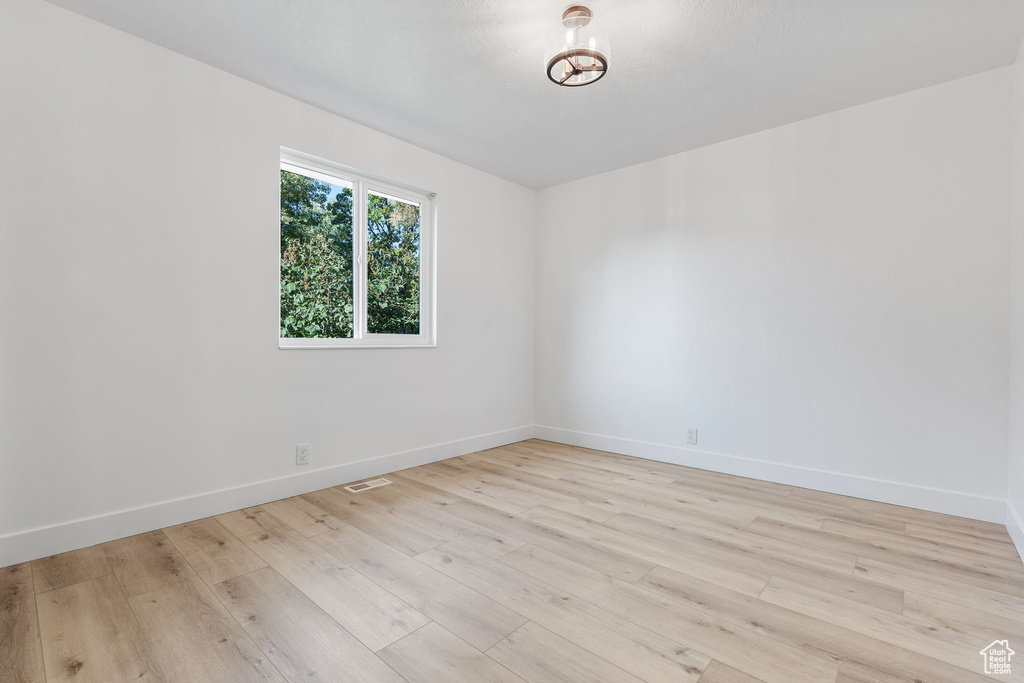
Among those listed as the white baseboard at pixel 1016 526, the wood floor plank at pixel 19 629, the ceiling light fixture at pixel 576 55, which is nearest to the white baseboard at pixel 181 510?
the wood floor plank at pixel 19 629

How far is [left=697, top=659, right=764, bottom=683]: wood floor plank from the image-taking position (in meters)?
1.37

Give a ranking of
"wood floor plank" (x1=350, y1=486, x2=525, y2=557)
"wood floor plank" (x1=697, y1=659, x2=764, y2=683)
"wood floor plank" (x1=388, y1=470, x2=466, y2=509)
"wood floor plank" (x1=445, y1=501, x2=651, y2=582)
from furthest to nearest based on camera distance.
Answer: "wood floor plank" (x1=388, y1=470, x2=466, y2=509), "wood floor plank" (x1=350, y1=486, x2=525, y2=557), "wood floor plank" (x1=445, y1=501, x2=651, y2=582), "wood floor plank" (x1=697, y1=659, x2=764, y2=683)

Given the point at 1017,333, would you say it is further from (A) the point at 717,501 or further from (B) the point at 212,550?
(B) the point at 212,550

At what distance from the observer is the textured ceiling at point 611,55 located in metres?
2.17

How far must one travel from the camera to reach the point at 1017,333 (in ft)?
8.04

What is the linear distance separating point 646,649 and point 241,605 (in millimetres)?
Result: 1478

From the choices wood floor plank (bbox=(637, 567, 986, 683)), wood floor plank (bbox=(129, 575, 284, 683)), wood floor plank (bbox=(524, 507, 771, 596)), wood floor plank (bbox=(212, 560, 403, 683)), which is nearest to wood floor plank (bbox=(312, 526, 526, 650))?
wood floor plank (bbox=(212, 560, 403, 683))

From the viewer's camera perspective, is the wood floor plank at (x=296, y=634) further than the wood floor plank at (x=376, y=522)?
No

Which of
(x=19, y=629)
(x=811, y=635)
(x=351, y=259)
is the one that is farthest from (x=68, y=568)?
(x=811, y=635)

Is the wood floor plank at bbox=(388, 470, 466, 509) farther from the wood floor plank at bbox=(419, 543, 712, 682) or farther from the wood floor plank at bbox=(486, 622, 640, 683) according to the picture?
the wood floor plank at bbox=(486, 622, 640, 683)

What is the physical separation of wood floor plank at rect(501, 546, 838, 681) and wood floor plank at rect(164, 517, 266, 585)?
119cm

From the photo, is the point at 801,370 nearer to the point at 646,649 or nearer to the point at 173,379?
the point at 646,649

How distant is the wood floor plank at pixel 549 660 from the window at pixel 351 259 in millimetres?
2303

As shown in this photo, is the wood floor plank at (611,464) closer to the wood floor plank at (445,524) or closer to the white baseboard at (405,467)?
the white baseboard at (405,467)
